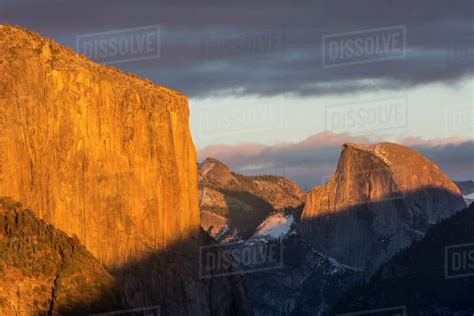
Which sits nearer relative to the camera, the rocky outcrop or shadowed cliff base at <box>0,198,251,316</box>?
the rocky outcrop

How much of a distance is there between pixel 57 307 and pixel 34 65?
89.2ft

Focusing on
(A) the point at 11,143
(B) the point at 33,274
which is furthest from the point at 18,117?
(B) the point at 33,274

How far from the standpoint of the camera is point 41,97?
196 m

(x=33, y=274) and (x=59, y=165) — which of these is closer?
(x=33, y=274)

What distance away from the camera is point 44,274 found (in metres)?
186

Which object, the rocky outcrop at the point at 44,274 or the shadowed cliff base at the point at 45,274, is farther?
the shadowed cliff base at the point at 45,274

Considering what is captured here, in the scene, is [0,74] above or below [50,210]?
above

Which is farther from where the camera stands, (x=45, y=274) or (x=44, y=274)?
(x=45, y=274)

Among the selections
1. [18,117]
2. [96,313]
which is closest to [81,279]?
[96,313]

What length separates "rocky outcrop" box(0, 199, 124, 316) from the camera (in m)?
180

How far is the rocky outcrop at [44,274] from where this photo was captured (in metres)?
180

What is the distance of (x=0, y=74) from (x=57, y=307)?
954 inches

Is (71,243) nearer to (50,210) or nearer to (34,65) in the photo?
(50,210)

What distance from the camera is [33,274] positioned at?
184 meters
